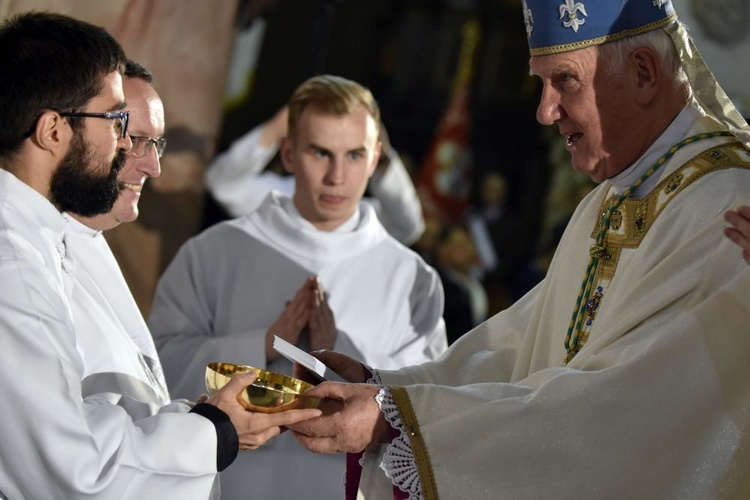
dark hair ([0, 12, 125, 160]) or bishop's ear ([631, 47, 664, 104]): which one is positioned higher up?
bishop's ear ([631, 47, 664, 104])

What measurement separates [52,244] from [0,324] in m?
0.34

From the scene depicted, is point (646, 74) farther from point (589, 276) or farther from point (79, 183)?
point (79, 183)

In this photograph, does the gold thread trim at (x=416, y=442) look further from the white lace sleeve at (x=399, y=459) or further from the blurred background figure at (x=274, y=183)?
the blurred background figure at (x=274, y=183)

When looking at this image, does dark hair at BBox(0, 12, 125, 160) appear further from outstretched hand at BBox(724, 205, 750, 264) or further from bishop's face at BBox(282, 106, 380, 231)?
bishop's face at BBox(282, 106, 380, 231)

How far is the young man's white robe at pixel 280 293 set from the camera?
15.5 ft

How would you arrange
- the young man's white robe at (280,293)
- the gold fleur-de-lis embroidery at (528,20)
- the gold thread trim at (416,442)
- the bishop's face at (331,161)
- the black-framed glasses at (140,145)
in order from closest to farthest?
the gold thread trim at (416,442) → the gold fleur-de-lis embroidery at (528,20) → the black-framed glasses at (140,145) → the young man's white robe at (280,293) → the bishop's face at (331,161)

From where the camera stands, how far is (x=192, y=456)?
2.90 metres

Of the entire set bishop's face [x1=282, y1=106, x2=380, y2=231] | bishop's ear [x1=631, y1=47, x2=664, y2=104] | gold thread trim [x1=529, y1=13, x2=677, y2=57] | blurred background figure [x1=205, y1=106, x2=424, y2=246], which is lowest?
blurred background figure [x1=205, y1=106, x2=424, y2=246]

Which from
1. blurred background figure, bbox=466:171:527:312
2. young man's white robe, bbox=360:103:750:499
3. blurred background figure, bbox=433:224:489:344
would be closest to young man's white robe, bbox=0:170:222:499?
young man's white robe, bbox=360:103:750:499

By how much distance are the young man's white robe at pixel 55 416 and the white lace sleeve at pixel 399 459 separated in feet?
1.61

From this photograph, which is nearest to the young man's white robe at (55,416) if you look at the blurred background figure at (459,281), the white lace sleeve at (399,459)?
the white lace sleeve at (399,459)

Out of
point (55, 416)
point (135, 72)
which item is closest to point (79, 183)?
point (55, 416)

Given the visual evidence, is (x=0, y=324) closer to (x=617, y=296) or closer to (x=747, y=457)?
(x=617, y=296)

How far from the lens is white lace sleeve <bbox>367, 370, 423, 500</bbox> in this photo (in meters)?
3.08
